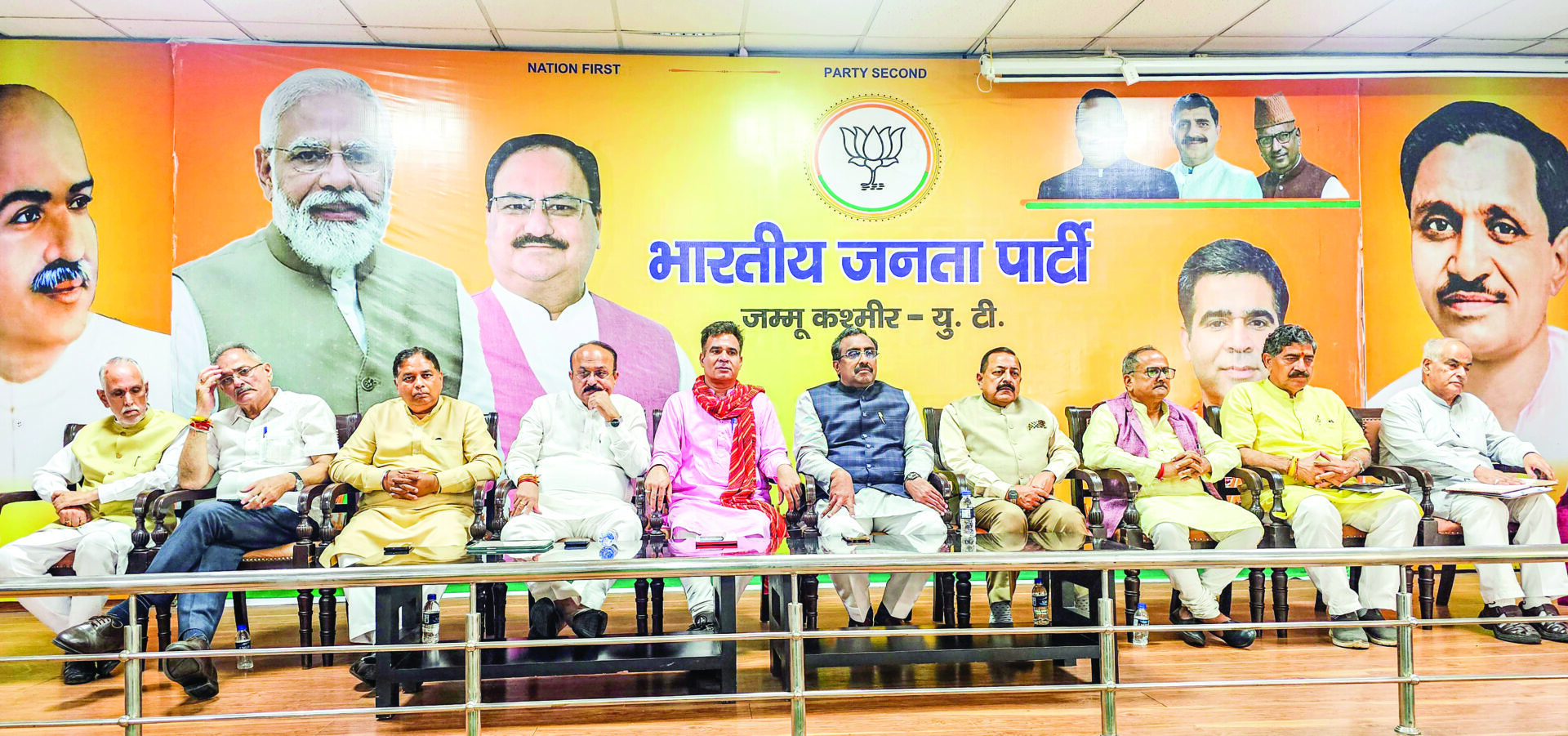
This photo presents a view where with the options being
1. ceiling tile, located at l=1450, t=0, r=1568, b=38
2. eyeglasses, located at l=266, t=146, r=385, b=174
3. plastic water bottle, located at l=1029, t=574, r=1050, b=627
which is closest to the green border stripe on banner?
ceiling tile, located at l=1450, t=0, r=1568, b=38

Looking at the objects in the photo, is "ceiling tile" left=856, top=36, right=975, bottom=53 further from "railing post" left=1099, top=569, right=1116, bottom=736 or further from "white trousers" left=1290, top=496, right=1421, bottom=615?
"railing post" left=1099, top=569, right=1116, bottom=736

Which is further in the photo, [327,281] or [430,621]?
[327,281]

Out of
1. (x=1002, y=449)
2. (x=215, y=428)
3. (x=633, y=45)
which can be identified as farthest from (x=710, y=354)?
(x=215, y=428)

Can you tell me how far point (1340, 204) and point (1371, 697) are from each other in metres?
3.15

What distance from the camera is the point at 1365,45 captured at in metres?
5.32

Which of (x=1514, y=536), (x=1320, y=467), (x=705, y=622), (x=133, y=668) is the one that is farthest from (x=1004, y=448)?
(x=133, y=668)

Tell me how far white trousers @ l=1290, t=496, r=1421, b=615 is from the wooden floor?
0.22 metres

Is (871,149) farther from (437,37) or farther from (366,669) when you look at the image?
(366,669)

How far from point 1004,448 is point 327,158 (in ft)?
12.4

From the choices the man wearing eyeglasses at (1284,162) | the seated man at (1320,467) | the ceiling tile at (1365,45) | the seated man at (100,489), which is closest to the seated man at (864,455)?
the seated man at (1320,467)

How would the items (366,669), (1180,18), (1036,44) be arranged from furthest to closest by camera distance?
(1036,44), (1180,18), (366,669)

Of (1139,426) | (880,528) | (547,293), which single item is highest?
(547,293)

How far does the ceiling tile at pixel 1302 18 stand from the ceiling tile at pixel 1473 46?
73 centimetres

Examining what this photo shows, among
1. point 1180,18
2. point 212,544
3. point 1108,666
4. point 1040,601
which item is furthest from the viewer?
point 1180,18
